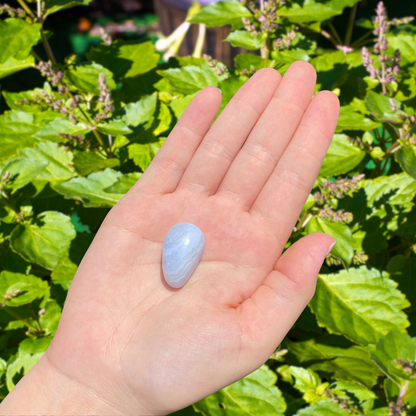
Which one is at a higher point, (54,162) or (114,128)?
(114,128)

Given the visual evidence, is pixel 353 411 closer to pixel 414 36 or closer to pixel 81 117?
pixel 81 117

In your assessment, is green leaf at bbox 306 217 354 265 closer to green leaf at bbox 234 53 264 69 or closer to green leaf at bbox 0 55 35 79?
green leaf at bbox 234 53 264 69

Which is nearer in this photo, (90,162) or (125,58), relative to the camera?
(90,162)

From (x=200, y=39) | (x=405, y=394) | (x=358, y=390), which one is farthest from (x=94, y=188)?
(x=200, y=39)

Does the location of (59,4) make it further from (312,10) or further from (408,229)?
(408,229)

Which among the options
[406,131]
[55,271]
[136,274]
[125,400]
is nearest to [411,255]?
[406,131]

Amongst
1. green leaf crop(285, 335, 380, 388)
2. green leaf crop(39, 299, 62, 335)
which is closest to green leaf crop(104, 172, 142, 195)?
green leaf crop(39, 299, 62, 335)
